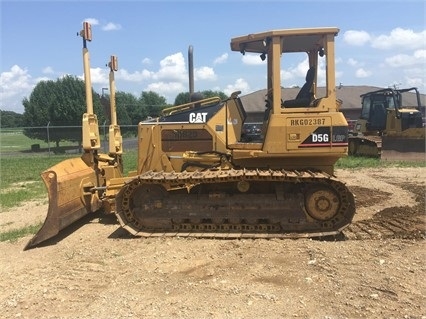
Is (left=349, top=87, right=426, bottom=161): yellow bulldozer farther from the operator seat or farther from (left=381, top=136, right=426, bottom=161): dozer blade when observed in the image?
the operator seat

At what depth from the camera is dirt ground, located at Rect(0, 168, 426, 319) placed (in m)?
4.06

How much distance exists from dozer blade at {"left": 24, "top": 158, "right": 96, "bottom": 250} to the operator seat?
3508mm

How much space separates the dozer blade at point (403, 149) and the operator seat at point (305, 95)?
11.5 metres

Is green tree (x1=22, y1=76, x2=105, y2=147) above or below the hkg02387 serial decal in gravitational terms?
above

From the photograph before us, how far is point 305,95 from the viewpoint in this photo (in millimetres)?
6758

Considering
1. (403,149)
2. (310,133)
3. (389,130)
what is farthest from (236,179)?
(389,130)

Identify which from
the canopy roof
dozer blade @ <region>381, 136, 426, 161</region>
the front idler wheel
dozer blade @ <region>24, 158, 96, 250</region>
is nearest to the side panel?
the front idler wheel

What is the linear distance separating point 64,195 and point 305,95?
13.3 feet

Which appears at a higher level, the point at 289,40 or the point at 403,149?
the point at 289,40

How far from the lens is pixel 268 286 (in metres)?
4.52

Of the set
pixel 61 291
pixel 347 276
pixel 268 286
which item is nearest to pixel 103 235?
pixel 61 291

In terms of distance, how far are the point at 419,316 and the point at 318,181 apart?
8.88ft

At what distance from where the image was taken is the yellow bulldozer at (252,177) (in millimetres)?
6269

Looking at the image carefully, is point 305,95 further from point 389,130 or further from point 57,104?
point 57,104
